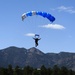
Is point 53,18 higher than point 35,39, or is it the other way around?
point 53,18

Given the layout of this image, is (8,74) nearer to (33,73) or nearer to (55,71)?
(33,73)

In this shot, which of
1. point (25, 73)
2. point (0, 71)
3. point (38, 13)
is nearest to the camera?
point (38, 13)

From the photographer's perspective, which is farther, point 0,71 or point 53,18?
point 0,71

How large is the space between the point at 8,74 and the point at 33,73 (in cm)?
1478

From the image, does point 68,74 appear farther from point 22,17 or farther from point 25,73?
point 22,17

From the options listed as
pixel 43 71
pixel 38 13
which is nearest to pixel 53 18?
pixel 38 13

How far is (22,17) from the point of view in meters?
75.9

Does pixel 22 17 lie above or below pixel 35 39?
above

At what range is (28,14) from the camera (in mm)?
74250

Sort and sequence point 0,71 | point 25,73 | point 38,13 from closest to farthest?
point 38,13 → point 0,71 → point 25,73

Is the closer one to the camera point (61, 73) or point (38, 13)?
point (38, 13)

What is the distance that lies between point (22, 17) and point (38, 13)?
547 centimetres

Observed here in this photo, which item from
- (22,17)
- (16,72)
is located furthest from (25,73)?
(22,17)

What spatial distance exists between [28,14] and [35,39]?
668 centimetres
